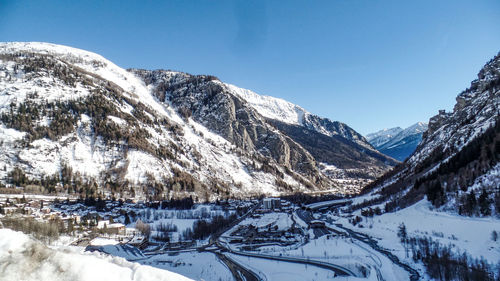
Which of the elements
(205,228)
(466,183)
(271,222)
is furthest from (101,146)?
(466,183)

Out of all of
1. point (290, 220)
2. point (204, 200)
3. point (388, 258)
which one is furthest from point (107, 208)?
point (388, 258)

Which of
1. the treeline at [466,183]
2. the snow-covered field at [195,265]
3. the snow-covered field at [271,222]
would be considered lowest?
the snow-covered field at [195,265]

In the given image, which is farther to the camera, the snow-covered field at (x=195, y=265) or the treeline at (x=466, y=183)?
the treeline at (x=466, y=183)

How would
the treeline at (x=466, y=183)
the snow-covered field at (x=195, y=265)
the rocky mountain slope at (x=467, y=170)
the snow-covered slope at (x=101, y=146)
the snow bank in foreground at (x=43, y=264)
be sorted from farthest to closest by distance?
the snow-covered slope at (x=101, y=146), the rocky mountain slope at (x=467, y=170), the treeline at (x=466, y=183), the snow-covered field at (x=195, y=265), the snow bank in foreground at (x=43, y=264)

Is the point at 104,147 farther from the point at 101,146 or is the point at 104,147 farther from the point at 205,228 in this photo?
the point at 205,228

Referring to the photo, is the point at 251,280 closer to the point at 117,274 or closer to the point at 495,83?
the point at 117,274

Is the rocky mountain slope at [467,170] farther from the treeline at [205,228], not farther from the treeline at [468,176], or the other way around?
the treeline at [205,228]

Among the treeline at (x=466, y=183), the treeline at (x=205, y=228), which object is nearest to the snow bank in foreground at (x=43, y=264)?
the treeline at (x=466, y=183)

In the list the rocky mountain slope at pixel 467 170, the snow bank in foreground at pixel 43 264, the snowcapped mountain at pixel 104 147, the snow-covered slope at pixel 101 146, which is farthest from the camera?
the snow-covered slope at pixel 101 146

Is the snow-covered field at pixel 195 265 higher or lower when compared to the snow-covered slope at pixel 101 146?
lower
